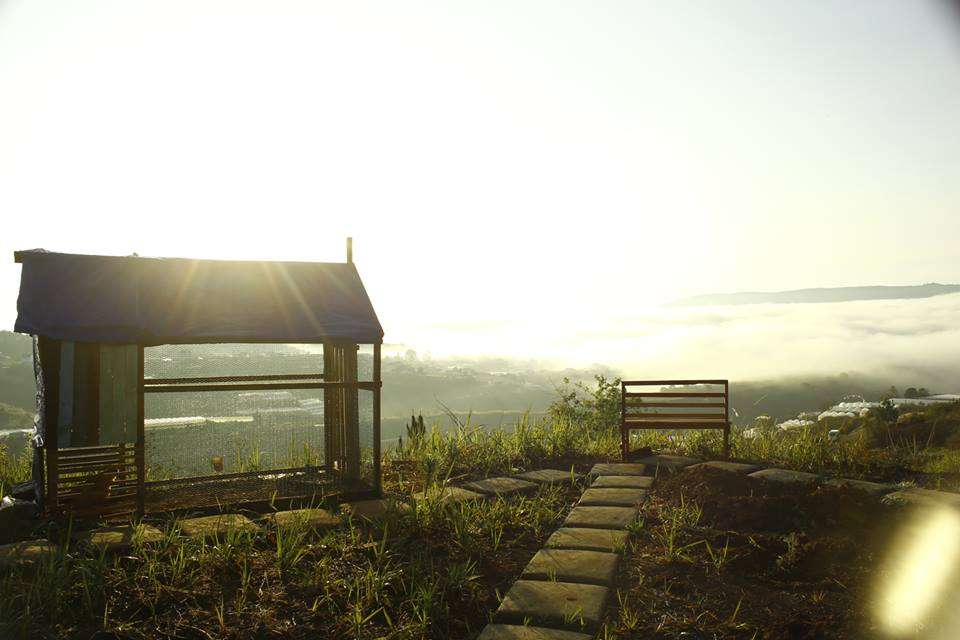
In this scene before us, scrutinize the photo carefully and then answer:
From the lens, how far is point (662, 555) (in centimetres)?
570

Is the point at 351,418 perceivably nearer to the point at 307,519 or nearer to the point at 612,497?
the point at 307,519

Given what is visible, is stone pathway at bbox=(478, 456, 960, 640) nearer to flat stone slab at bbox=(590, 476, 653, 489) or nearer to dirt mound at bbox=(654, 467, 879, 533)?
flat stone slab at bbox=(590, 476, 653, 489)

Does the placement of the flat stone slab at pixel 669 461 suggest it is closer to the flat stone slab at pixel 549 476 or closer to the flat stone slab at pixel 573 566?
the flat stone slab at pixel 549 476

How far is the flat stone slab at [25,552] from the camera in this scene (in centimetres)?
524

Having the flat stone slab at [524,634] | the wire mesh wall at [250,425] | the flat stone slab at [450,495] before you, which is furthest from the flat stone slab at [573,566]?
the wire mesh wall at [250,425]

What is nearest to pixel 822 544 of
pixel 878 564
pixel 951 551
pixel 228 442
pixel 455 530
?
pixel 878 564

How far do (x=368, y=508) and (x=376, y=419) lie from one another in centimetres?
117

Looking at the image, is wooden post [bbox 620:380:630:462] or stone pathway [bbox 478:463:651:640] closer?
stone pathway [bbox 478:463:651:640]

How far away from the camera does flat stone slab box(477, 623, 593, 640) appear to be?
4.21 m

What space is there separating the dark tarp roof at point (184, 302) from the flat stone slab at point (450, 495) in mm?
1823

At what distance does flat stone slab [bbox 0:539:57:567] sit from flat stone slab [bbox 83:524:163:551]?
0.32 meters

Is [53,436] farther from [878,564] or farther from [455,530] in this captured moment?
[878,564]

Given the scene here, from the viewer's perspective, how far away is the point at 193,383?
27.6 ft

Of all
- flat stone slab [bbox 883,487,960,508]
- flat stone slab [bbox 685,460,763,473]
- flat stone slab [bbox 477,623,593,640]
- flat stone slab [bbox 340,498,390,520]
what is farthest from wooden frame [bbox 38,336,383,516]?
flat stone slab [bbox 883,487,960,508]
